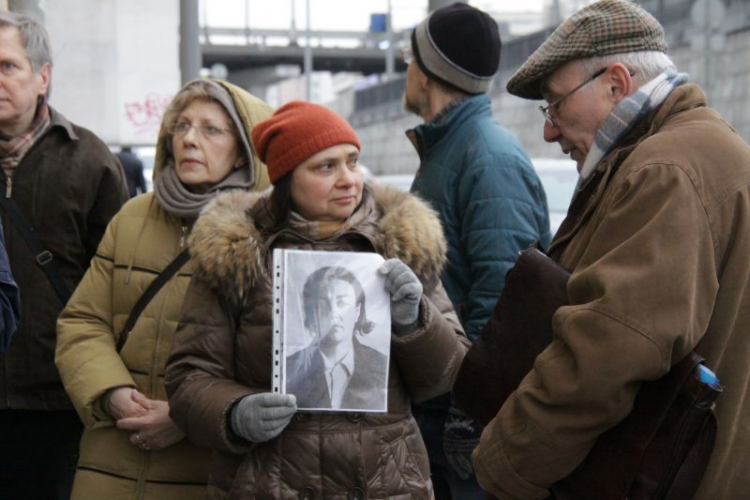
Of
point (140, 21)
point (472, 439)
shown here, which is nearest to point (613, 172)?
point (472, 439)

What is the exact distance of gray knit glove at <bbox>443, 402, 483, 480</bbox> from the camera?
12.0ft

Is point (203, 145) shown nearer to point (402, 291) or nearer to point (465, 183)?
point (465, 183)

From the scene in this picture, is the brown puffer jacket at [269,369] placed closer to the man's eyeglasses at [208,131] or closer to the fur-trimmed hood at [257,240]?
the fur-trimmed hood at [257,240]

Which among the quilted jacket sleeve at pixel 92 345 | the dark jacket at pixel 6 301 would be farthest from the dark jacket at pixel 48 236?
the dark jacket at pixel 6 301

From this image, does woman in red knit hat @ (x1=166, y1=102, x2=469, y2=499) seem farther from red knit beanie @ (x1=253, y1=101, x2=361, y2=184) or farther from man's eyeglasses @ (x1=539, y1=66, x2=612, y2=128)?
man's eyeglasses @ (x1=539, y1=66, x2=612, y2=128)

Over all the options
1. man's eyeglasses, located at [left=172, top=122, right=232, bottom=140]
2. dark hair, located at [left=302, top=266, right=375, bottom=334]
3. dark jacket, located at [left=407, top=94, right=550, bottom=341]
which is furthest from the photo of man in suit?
man's eyeglasses, located at [left=172, top=122, right=232, bottom=140]

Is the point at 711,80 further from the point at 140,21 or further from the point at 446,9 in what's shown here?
the point at 446,9

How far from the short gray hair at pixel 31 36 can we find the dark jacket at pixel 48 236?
23cm

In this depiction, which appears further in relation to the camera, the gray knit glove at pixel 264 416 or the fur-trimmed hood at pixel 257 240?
the fur-trimmed hood at pixel 257 240

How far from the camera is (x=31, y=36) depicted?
420cm

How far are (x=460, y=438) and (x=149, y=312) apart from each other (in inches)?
43.3

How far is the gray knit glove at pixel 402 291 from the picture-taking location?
302cm

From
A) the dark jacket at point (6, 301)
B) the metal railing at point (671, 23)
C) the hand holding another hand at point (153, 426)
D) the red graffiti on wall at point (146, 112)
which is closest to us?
the dark jacket at point (6, 301)

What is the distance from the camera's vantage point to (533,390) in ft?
7.76
